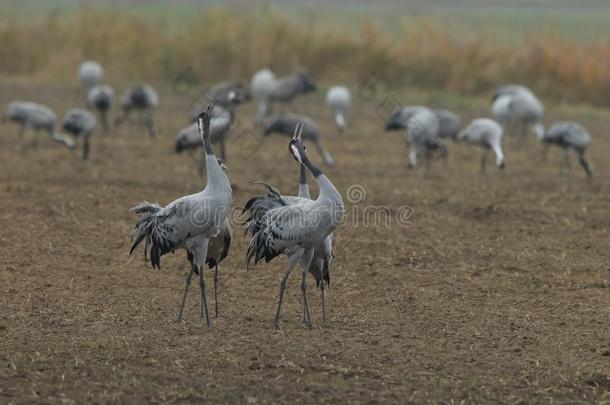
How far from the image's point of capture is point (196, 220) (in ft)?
24.0

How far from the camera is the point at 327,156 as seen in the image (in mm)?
15555

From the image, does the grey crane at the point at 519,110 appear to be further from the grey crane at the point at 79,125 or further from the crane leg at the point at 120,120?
the grey crane at the point at 79,125

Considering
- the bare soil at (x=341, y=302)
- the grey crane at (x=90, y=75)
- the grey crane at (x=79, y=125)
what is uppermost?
the grey crane at (x=90, y=75)

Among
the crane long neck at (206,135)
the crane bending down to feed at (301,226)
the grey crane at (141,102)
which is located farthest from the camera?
the grey crane at (141,102)

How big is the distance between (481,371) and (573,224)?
16.1 ft

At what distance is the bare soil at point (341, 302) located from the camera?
20.7ft

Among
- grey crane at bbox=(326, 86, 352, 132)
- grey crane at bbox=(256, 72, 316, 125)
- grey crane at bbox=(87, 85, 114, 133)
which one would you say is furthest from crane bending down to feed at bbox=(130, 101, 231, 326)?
grey crane at bbox=(256, 72, 316, 125)

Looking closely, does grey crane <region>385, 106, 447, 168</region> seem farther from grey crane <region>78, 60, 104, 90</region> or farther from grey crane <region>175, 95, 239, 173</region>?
grey crane <region>78, 60, 104, 90</region>

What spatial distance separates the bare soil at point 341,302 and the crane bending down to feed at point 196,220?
49 centimetres

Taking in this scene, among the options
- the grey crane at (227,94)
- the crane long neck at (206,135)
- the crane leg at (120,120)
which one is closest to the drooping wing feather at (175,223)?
the crane long neck at (206,135)

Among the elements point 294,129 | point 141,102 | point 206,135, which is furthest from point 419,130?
point 206,135

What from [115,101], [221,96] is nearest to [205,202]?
[221,96]

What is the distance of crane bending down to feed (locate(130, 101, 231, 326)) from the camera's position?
23.9 ft

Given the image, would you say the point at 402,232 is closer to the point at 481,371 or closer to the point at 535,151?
the point at 481,371
